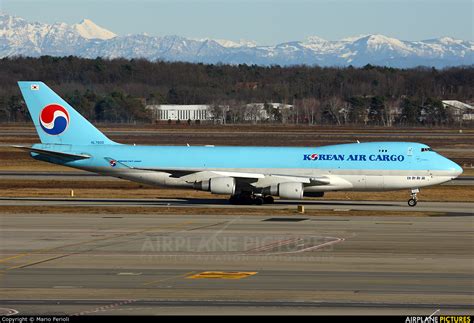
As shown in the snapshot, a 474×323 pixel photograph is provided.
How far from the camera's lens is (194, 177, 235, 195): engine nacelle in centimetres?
5066

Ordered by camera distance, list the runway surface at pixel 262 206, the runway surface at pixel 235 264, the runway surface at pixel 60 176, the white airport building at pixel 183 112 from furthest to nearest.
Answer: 1. the white airport building at pixel 183 112
2. the runway surface at pixel 60 176
3. the runway surface at pixel 262 206
4. the runway surface at pixel 235 264

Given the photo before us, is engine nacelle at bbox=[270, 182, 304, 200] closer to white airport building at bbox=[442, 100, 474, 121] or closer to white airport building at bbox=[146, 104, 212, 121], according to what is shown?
white airport building at bbox=[442, 100, 474, 121]

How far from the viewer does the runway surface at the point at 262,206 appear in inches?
1938

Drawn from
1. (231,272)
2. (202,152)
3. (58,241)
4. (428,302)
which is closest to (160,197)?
(202,152)

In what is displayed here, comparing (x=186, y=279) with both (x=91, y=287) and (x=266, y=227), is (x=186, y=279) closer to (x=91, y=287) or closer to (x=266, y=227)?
(x=91, y=287)

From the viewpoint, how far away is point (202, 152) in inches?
2072

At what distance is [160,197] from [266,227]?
1763cm

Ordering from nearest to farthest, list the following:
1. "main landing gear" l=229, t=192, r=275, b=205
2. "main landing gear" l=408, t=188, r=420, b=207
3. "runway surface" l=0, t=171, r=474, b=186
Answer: "main landing gear" l=408, t=188, r=420, b=207 → "main landing gear" l=229, t=192, r=275, b=205 → "runway surface" l=0, t=171, r=474, b=186

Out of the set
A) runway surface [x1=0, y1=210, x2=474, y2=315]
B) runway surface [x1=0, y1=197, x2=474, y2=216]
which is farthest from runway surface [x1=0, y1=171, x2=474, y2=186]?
runway surface [x1=0, y1=210, x2=474, y2=315]

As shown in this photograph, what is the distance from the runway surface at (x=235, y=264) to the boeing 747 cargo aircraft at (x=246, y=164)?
24.1ft

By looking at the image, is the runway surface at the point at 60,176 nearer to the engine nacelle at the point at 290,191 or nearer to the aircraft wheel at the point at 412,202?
A: the aircraft wheel at the point at 412,202

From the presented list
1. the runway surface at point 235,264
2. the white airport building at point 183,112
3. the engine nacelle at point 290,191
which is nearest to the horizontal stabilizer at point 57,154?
the runway surface at point 235,264

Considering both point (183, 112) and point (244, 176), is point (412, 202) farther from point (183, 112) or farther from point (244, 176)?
point (183, 112)

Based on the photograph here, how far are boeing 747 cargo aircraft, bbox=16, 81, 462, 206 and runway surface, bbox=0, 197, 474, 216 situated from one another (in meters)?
0.89
